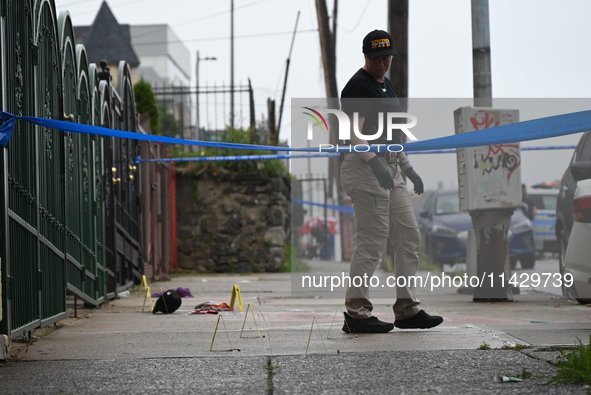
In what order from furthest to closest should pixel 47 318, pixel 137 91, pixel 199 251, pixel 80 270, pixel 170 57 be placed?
pixel 170 57 < pixel 199 251 < pixel 137 91 < pixel 80 270 < pixel 47 318

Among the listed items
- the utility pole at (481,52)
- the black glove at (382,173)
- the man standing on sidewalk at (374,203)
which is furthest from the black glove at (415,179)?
the utility pole at (481,52)

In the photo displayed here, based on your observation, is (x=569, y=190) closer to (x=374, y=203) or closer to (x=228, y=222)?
(x=374, y=203)

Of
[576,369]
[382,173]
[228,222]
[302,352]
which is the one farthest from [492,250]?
[228,222]

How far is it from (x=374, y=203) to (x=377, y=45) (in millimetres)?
1014

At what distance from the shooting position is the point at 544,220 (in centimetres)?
1975

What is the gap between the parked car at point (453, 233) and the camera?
16.6 meters

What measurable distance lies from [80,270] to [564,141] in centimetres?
584

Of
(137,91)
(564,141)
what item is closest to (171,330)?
(564,141)

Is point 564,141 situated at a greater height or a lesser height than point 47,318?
greater

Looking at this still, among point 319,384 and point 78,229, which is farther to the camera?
point 78,229

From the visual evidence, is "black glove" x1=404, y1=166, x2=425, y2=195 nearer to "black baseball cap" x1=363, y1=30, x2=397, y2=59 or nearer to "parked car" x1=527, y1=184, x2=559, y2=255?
"black baseball cap" x1=363, y1=30, x2=397, y2=59

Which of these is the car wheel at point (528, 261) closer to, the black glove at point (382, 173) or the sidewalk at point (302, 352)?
the sidewalk at point (302, 352)

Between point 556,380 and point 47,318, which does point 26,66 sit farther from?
point 556,380

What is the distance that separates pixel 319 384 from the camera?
4.26 meters
